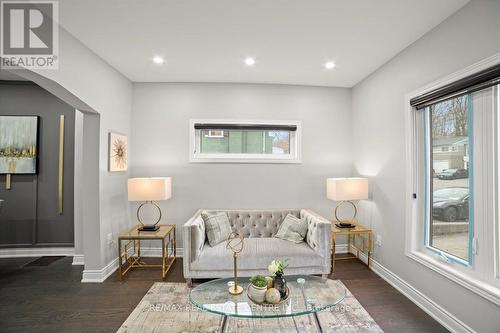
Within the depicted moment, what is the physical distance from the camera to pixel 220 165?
12.8ft

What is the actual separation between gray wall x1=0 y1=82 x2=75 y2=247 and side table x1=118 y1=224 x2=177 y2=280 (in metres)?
1.06

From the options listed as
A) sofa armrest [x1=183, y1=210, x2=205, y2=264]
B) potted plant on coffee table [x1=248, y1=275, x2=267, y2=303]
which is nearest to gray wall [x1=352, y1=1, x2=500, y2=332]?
potted plant on coffee table [x1=248, y1=275, x2=267, y2=303]

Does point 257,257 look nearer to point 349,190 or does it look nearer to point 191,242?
point 191,242

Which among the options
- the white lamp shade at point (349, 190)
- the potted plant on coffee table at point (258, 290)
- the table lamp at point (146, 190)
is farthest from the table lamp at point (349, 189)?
the table lamp at point (146, 190)

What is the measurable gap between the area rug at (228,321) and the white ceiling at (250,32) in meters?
2.44

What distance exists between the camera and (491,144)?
1.91 metres

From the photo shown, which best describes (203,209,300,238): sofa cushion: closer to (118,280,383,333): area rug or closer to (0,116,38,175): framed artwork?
(118,280,383,333): area rug

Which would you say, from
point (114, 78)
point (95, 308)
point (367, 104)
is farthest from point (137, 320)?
point (367, 104)

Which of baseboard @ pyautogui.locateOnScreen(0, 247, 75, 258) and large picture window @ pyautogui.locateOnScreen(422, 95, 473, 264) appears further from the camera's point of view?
baseboard @ pyautogui.locateOnScreen(0, 247, 75, 258)

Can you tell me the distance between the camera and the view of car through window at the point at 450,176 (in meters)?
2.18

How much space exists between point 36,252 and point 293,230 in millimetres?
3958

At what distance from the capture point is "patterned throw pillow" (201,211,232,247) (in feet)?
10.4

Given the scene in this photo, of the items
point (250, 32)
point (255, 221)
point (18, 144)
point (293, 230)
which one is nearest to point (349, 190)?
point (293, 230)

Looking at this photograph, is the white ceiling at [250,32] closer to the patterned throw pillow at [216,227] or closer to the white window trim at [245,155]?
the white window trim at [245,155]
